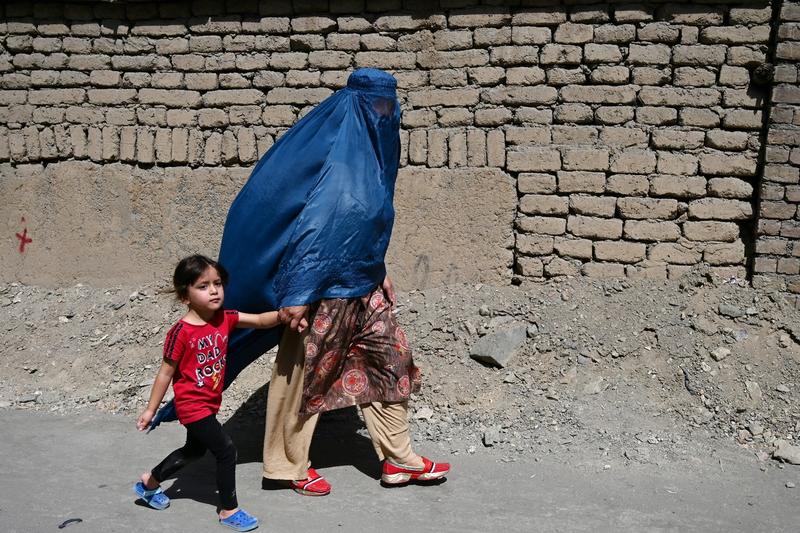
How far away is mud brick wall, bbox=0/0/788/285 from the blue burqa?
1.53 m

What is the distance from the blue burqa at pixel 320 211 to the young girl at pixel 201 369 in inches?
10.2

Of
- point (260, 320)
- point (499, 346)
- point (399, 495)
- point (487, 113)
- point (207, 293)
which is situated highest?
point (487, 113)

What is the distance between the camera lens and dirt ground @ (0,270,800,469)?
4266 millimetres

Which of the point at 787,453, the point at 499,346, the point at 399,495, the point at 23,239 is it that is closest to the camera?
the point at 399,495

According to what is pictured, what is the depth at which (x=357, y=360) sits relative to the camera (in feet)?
12.4

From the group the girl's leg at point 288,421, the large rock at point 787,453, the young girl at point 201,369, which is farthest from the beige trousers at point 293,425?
the large rock at point 787,453

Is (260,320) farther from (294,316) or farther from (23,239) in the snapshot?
(23,239)

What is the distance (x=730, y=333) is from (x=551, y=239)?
1170mm

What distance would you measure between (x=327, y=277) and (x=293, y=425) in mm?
719

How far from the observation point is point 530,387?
15.2ft

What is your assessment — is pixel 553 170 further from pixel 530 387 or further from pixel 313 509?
pixel 313 509

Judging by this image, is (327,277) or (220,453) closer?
(220,453)

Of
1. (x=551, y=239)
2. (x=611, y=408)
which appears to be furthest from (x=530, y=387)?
(x=551, y=239)

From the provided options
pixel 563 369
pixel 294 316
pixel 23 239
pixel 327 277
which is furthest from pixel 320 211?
pixel 23 239
